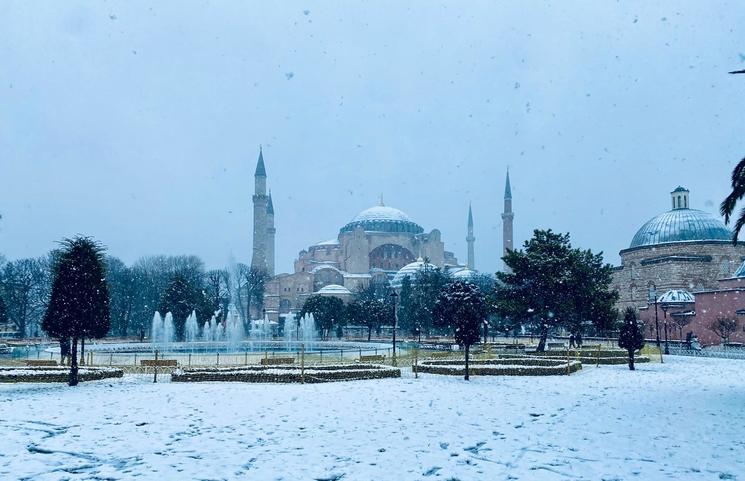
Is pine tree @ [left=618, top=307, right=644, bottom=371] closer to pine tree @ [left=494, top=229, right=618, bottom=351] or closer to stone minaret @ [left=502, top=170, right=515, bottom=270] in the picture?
pine tree @ [left=494, top=229, right=618, bottom=351]

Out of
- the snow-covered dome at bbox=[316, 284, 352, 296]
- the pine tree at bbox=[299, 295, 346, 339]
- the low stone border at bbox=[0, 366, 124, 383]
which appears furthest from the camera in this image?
the snow-covered dome at bbox=[316, 284, 352, 296]

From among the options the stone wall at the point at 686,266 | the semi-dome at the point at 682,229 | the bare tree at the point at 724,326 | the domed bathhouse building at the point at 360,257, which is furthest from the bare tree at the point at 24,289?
the semi-dome at the point at 682,229

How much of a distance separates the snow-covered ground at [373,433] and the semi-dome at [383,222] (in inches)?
2741

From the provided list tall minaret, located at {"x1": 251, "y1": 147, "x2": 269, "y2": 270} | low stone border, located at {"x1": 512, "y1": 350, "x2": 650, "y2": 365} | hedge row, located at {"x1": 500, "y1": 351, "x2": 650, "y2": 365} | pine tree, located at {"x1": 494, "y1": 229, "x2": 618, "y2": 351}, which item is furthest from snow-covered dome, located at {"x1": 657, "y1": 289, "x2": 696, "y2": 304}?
tall minaret, located at {"x1": 251, "y1": 147, "x2": 269, "y2": 270}

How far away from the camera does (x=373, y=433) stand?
7.78 metres

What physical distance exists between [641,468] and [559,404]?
437cm

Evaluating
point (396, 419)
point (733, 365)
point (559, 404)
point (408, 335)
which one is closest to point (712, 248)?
point (408, 335)

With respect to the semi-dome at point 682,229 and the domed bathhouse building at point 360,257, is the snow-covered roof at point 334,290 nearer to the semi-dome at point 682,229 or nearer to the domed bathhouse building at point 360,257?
the domed bathhouse building at point 360,257

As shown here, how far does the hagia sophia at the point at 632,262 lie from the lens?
3659 cm

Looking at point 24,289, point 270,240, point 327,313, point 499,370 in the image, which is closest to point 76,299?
point 499,370

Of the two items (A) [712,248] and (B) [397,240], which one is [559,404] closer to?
(A) [712,248]

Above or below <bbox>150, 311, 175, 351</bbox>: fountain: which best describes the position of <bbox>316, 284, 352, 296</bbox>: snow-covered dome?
above

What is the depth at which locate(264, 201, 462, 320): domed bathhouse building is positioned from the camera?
233 ft

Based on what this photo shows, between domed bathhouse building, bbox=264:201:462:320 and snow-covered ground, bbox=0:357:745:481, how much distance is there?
2180 inches
